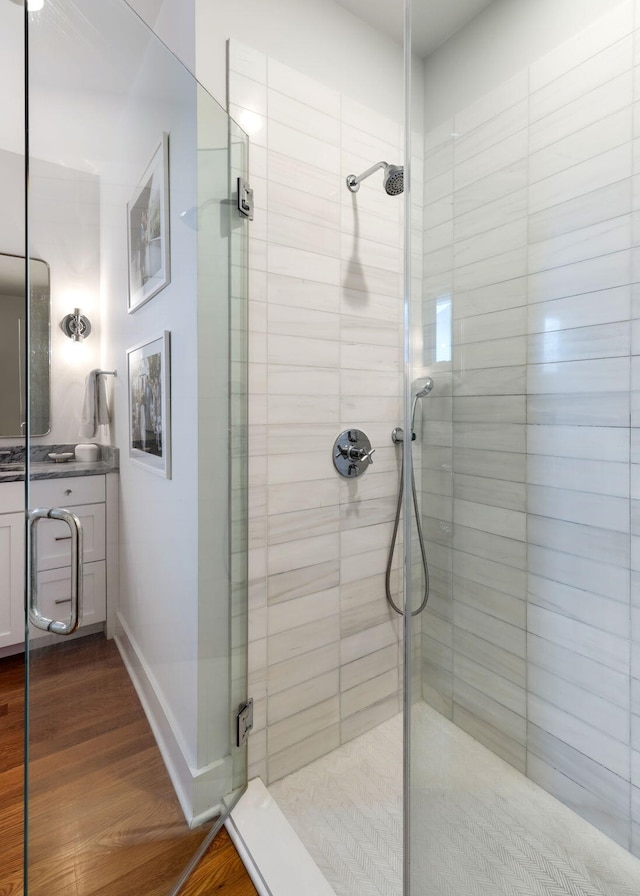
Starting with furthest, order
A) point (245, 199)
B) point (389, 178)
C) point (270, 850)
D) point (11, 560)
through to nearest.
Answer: point (11, 560), point (389, 178), point (245, 199), point (270, 850)

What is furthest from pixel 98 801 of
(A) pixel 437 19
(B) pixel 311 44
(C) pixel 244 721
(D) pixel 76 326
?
(B) pixel 311 44

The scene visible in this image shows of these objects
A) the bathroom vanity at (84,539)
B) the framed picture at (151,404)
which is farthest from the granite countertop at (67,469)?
the framed picture at (151,404)

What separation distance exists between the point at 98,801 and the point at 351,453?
1.16 meters

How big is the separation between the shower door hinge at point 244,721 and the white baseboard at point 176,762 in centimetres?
6

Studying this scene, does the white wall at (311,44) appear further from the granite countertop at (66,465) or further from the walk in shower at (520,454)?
the granite countertop at (66,465)

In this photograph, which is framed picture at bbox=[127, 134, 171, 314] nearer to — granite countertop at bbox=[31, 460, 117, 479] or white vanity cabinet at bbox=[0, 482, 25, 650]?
granite countertop at bbox=[31, 460, 117, 479]

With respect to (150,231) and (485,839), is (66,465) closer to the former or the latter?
(150,231)

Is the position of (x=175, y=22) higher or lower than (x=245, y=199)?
higher

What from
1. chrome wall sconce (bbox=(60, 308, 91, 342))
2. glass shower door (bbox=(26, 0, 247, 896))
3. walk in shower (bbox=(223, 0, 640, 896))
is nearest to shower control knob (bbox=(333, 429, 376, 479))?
glass shower door (bbox=(26, 0, 247, 896))

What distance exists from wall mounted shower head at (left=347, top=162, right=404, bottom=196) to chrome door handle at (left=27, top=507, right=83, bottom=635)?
→ 1.38 m

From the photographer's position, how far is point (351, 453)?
154cm

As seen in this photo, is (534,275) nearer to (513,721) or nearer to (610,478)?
(610,478)

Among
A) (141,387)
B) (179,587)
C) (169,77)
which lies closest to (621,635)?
(179,587)

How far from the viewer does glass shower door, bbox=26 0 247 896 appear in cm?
83
